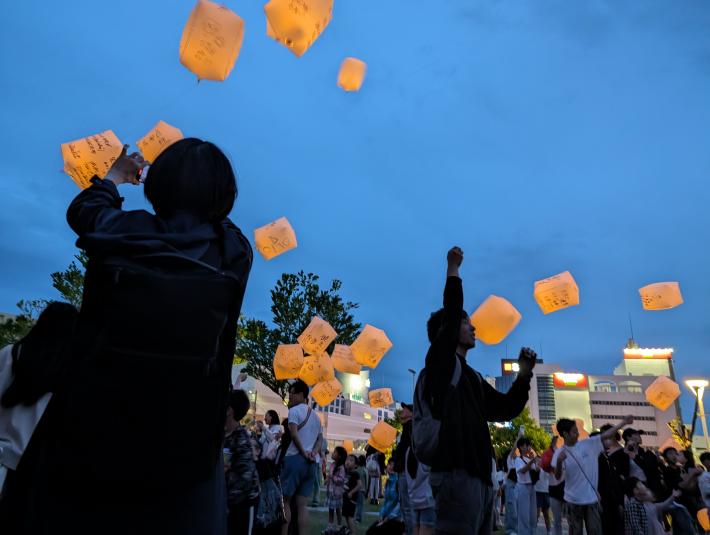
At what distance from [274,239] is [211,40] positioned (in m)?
4.26

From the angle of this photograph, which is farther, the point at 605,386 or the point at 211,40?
the point at 605,386

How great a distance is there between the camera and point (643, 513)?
6.62 meters

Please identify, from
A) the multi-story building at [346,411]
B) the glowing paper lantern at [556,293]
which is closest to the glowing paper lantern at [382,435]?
the glowing paper lantern at [556,293]

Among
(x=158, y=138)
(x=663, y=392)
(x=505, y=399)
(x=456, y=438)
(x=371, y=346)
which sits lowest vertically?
(x=456, y=438)

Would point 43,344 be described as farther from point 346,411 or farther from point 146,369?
point 346,411

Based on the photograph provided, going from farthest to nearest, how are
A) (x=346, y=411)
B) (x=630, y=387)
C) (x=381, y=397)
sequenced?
(x=630, y=387) < (x=346, y=411) < (x=381, y=397)

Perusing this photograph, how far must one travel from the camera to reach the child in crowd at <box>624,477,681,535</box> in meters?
6.49

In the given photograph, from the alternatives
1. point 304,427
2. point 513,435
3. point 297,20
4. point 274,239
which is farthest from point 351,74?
point 513,435

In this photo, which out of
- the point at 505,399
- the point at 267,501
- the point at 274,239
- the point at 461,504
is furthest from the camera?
the point at 274,239

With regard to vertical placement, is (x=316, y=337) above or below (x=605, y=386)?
below

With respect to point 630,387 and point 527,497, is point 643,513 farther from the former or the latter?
point 630,387

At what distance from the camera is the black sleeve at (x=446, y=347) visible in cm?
308

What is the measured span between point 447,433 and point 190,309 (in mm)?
2268

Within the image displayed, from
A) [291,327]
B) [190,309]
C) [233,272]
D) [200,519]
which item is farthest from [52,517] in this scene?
[291,327]
